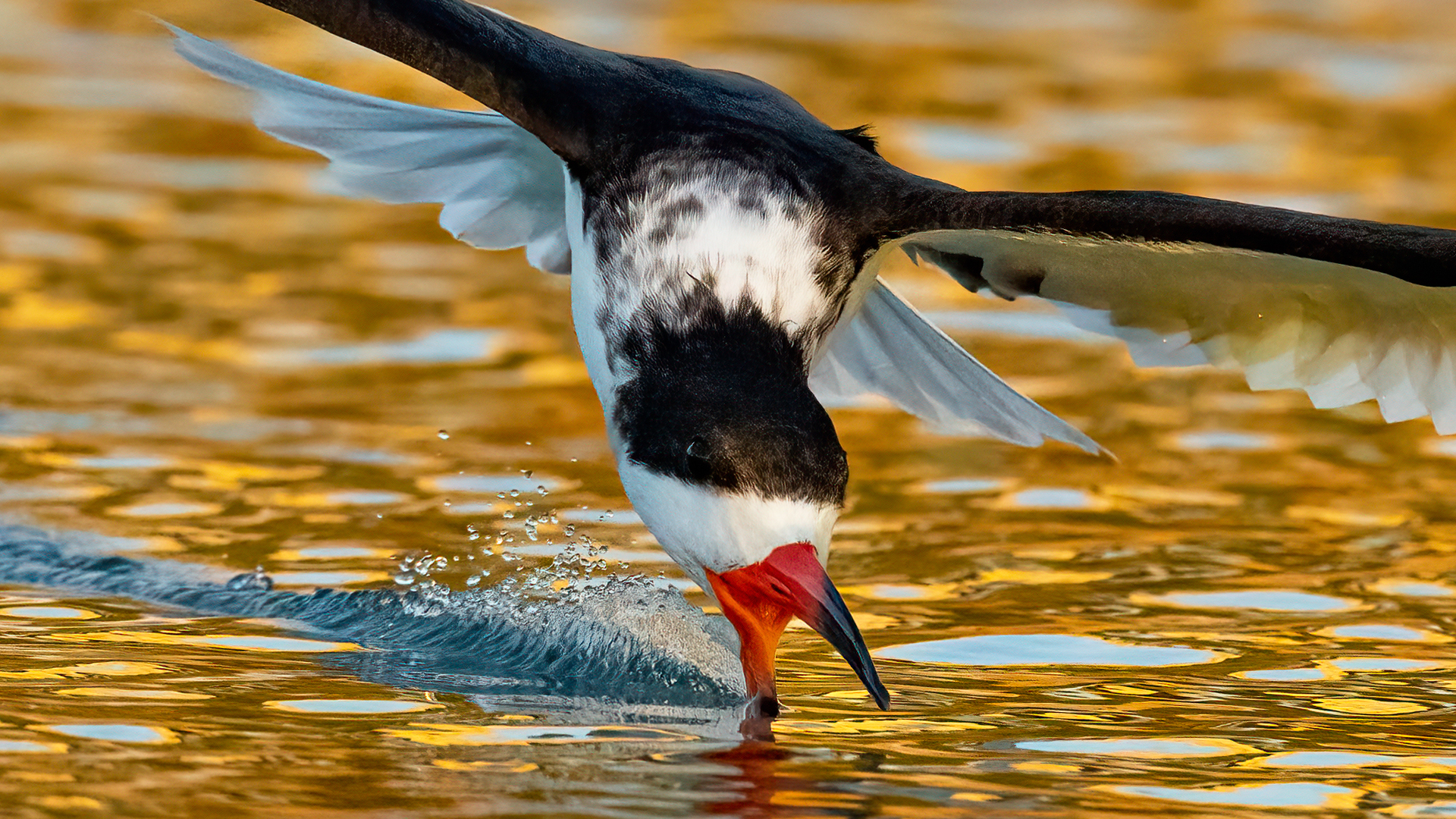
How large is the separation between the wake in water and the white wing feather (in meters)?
1.20

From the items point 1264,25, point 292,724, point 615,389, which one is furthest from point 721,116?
point 1264,25

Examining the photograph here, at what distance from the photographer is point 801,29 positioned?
14961mm

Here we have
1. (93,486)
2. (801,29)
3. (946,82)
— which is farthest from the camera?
(801,29)

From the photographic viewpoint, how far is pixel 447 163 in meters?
6.51

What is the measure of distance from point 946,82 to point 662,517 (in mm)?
9536

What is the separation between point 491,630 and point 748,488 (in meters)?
1.20

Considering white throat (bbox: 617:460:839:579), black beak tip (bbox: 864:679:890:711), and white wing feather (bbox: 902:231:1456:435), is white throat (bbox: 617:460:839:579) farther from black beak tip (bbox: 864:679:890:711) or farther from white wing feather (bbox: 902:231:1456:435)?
white wing feather (bbox: 902:231:1456:435)

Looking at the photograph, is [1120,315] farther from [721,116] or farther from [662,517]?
[662,517]

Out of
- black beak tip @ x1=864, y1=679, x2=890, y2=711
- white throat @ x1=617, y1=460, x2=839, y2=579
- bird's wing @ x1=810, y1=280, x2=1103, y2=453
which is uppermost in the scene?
bird's wing @ x1=810, y1=280, x2=1103, y2=453

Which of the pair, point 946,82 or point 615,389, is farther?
point 946,82

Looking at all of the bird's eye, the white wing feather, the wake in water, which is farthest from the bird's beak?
the white wing feather

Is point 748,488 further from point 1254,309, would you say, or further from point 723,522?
point 1254,309

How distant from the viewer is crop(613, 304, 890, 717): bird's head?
170 inches

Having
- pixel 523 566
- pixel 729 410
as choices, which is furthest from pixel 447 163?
pixel 729 410
